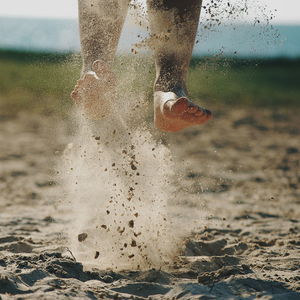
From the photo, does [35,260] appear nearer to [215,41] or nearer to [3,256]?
[3,256]

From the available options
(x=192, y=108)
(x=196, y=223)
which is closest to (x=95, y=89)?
(x=192, y=108)

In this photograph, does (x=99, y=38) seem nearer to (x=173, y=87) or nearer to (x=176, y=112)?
(x=173, y=87)

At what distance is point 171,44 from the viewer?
3422 millimetres

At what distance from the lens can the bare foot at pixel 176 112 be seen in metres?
3.13

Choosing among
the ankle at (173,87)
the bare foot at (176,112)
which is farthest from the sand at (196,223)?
the ankle at (173,87)

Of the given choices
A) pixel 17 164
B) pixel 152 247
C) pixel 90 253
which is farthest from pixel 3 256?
pixel 17 164

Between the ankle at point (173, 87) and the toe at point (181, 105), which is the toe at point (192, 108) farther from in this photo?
the ankle at point (173, 87)

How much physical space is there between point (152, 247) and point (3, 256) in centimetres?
76

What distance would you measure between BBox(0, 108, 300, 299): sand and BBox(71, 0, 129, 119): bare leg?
759 millimetres

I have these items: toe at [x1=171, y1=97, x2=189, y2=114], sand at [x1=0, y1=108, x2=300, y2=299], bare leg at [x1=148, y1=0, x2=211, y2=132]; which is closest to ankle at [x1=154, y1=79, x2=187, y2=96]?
bare leg at [x1=148, y1=0, x2=211, y2=132]

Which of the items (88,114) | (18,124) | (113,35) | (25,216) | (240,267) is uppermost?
(18,124)

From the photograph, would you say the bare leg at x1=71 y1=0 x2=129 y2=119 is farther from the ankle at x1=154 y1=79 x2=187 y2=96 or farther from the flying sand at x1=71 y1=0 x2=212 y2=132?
the ankle at x1=154 y1=79 x2=187 y2=96

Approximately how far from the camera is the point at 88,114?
3.53m

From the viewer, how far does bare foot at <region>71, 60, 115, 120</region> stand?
3.36 m
